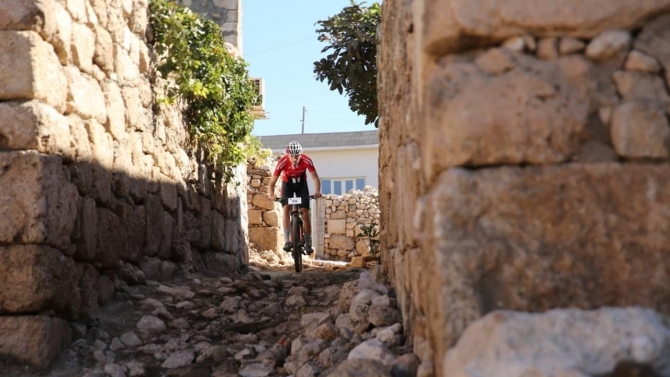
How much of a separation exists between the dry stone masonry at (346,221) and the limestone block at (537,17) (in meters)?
16.4

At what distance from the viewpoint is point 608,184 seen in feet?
7.44

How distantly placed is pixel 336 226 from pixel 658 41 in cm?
1692

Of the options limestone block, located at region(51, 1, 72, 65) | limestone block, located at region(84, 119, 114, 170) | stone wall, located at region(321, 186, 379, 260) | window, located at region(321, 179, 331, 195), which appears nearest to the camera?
limestone block, located at region(51, 1, 72, 65)

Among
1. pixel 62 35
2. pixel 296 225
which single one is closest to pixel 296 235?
pixel 296 225

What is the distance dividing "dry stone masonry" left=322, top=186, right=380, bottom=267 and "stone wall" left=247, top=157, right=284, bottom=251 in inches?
175

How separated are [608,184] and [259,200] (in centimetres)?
1232

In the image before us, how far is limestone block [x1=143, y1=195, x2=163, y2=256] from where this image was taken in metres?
6.36

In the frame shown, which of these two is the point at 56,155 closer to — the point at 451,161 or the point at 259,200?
the point at 451,161

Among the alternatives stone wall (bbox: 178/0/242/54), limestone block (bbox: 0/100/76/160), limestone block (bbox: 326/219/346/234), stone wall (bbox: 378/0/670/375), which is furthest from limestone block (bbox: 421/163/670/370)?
limestone block (bbox: 326/219/346/234)

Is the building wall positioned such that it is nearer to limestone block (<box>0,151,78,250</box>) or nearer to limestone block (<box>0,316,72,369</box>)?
limestone block (<box>0,151,78,250</box>)

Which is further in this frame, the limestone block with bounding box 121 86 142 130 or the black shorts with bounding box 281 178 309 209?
the black shorts with bounding box 281 178 309 209

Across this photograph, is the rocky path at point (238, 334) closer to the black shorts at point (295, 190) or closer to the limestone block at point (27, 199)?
the limestone block at point (27, 199)

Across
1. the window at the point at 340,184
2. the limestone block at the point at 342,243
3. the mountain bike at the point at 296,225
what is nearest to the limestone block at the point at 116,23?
the mountain bike at the point at 296,225

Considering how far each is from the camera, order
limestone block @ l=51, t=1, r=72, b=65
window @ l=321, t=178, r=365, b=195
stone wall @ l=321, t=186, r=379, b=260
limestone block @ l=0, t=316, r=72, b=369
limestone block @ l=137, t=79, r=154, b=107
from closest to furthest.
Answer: limestone block @ l=0, t=316, r=72, b=369 → limestone block @ l=51, t=1, r=72, b=65 → limestone block @ l=137, t=79, r=154, b=107 → stone wall @ l=321, t=186, r=379, b=260 → window @ l=321, t=178, r=365, b=195
